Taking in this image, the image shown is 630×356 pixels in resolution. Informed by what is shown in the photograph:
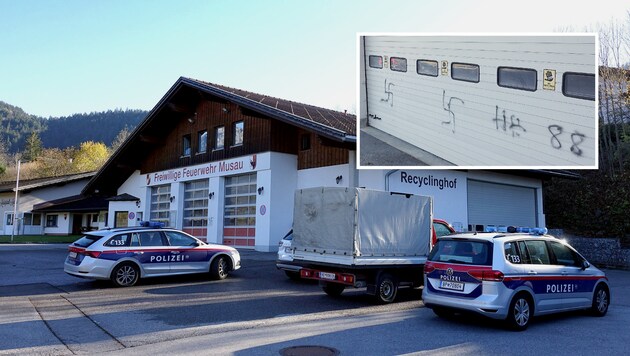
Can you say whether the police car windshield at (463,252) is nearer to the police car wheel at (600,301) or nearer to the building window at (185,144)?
the police car wheel at (600,301)

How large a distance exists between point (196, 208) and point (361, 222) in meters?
18.2

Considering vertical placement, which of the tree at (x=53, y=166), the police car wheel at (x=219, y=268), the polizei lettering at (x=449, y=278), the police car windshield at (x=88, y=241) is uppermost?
the tree at (x=53, y=166)

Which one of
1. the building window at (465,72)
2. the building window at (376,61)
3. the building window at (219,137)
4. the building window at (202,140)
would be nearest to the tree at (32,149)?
the building window at (202,140)

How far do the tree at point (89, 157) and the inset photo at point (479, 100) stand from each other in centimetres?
7094

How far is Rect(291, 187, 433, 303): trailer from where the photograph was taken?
34.3 ft

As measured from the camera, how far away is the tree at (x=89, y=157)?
78875mm

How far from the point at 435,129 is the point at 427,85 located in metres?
1.28

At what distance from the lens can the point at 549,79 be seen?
1277 cm

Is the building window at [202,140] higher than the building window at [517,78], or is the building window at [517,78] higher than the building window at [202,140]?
the building window at [202,140]

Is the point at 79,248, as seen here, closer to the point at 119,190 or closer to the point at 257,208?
the point at 257,208

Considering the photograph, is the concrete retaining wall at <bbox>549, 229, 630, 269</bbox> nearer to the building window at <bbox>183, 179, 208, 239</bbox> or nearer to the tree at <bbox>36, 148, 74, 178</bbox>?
the building window at <bbox>183, 179, 208, 239</bbox>

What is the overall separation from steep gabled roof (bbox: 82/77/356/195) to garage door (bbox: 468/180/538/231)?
6.41 meters

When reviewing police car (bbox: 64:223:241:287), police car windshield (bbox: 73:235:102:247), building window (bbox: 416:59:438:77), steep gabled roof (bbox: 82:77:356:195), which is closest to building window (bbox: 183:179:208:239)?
steep gabled roof (bbox: 82:77:356:195)

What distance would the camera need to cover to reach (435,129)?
1505 centimetres
